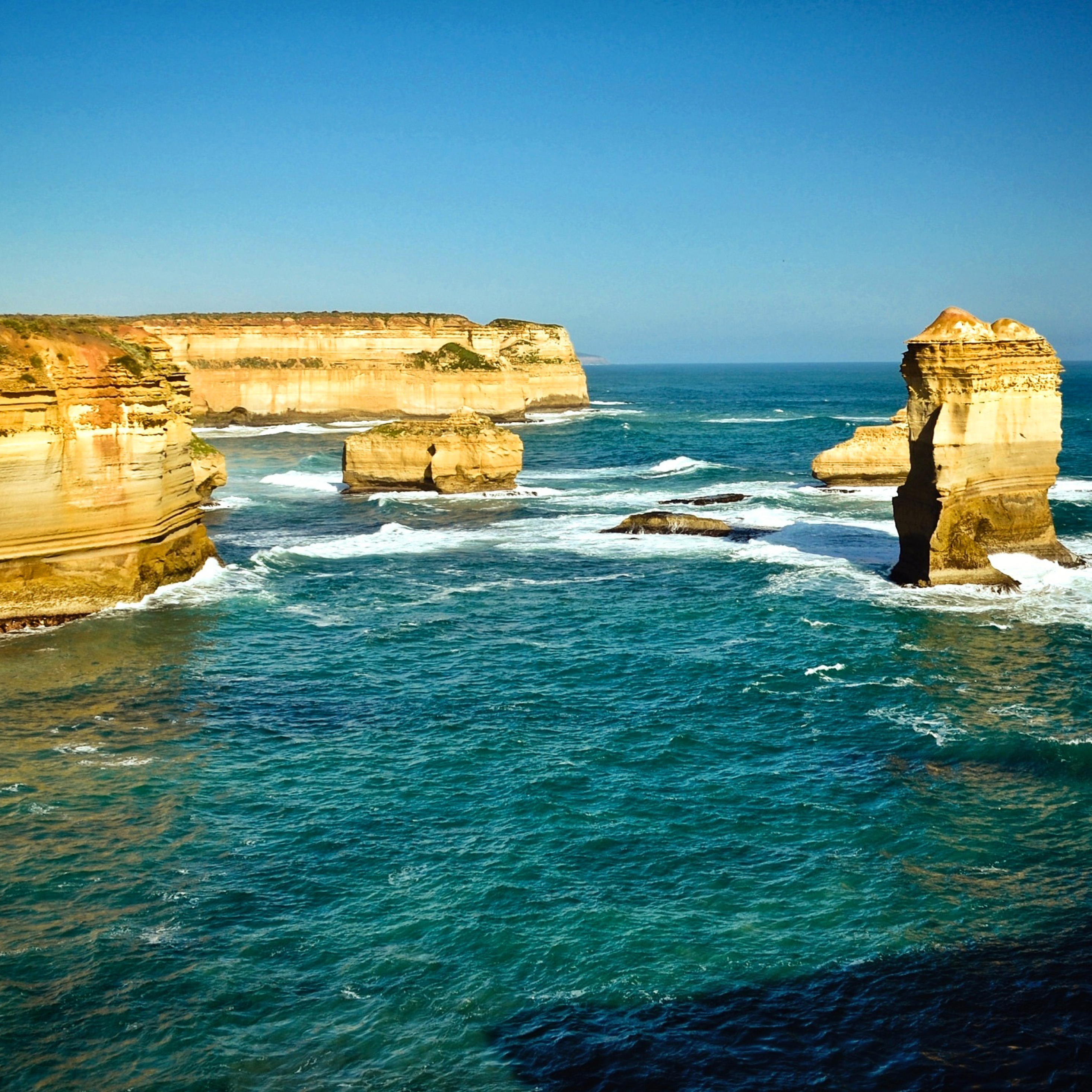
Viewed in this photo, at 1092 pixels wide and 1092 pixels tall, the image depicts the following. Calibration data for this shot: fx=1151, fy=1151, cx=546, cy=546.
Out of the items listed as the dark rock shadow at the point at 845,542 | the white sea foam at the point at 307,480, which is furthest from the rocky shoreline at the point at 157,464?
the white sea foam at the point at 307,480

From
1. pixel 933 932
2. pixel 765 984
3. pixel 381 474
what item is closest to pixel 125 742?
pixel 765 984

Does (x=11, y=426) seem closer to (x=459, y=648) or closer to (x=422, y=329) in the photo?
(x=459, y=648)

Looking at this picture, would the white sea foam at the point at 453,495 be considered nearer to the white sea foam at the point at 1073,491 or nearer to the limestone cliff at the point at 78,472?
the limestone cliff at the point at 78,472

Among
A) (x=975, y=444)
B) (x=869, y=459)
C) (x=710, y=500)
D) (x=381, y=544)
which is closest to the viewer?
(x=975, y=444)

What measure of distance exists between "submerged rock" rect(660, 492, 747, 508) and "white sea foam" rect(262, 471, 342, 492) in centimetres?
1583

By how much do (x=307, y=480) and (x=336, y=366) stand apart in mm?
44031

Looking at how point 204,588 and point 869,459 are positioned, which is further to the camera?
point 869,459

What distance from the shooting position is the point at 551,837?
15711 millimetres

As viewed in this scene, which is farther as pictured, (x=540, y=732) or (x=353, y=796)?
(x=540, y=732)

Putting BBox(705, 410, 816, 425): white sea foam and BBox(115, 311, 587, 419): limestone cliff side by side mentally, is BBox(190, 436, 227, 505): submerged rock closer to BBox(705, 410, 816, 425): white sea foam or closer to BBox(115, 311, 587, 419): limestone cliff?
BBox(115, 311, 587, 419): limestone cliff

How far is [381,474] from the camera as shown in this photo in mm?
50719

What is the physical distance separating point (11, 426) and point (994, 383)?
2347 cm

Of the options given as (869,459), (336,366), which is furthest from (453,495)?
(336,366)

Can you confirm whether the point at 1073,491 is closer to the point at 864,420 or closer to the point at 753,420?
the point at 864,420
